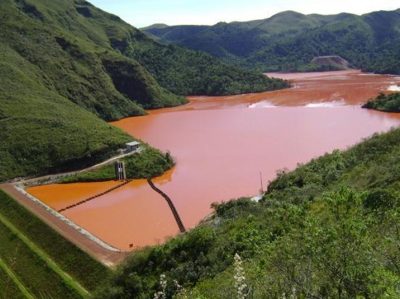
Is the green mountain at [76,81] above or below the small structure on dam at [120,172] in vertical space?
above

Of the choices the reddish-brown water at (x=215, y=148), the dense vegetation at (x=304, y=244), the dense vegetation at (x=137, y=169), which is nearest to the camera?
the dense vegetation at (x=304, y=244)

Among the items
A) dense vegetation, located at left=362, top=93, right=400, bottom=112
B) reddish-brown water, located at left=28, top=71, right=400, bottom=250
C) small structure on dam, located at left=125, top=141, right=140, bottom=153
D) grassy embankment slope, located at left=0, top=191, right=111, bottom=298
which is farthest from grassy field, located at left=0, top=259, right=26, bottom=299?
dense vegetation, located at left=362, top=93, right=400, bottom=112

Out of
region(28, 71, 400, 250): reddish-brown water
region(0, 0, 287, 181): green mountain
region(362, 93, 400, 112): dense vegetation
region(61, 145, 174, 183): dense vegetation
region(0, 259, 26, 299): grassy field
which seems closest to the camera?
region(0, 259, 26, 299): grassy field

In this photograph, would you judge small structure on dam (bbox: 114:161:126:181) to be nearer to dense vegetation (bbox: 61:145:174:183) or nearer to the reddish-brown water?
Result: dense vegetation (bbox: 61:145:174:183)

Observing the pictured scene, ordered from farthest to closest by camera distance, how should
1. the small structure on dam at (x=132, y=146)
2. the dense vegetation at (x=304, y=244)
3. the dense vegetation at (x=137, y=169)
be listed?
1. the small structure on dam at (x=132, y=146)
2. the dense vegetation at (x=137, y=169)
3. the dense vegetation at (x=304, y=244)

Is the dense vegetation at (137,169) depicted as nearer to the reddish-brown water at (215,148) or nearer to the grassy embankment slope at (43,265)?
the reddish-brown water at (215,148)

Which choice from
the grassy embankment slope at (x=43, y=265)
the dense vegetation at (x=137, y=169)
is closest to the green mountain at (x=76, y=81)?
the dense vegetation at (x=137, y=169)

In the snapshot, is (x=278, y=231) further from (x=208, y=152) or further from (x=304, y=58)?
(x=304, y=58)

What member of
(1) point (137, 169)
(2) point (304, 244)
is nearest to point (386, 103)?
(1) point (137, 169)
